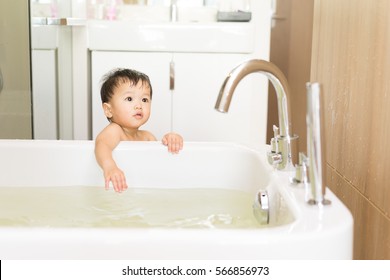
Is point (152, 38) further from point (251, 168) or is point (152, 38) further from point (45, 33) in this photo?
point (251, 168)

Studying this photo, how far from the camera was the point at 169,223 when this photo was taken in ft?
4.69

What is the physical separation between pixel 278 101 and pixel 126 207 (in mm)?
A: 494

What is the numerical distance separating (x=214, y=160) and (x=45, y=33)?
986mm

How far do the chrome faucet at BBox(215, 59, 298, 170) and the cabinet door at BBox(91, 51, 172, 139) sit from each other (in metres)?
1.29

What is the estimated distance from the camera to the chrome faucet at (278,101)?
1112 millimetres

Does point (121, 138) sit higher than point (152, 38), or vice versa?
point (152, 38)

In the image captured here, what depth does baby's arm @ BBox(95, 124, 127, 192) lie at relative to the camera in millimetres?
1553

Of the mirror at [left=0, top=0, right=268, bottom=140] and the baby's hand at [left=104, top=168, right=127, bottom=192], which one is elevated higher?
the mirror at [left=0, top=0, right=268, bottom=140]

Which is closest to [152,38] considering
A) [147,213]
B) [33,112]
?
[33,112]

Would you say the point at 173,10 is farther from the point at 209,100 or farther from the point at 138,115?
the point at 138,115

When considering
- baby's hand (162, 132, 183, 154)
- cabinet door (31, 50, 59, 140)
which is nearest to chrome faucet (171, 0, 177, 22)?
cabinet door (31, 50, 59, 140)

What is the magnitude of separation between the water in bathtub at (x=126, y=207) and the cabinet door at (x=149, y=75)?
3.21 feet

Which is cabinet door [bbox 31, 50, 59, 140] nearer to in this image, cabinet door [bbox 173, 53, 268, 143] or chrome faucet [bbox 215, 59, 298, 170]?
cabinet door [bbox 173, 53, 268, 143]

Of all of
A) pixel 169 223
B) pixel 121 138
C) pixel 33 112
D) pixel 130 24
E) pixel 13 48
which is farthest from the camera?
pixel 130 24
